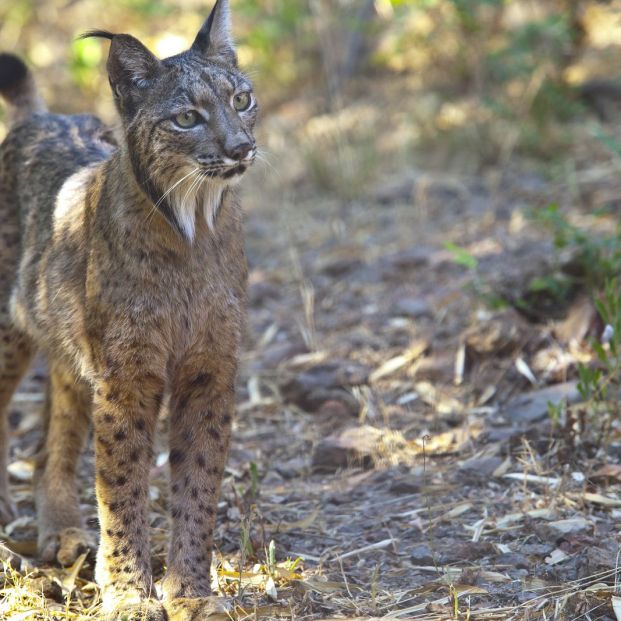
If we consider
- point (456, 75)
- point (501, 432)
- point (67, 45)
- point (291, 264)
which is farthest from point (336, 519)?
point (67, 45)

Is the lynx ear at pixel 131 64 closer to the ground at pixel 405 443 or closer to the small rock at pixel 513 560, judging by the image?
the ground at pixel 405 443

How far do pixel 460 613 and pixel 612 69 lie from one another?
25.8 feet

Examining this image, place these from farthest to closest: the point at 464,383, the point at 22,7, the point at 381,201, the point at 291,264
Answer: the point at 22,7 < the point at 381,201 < the point at 291,264 < the point at 464,383

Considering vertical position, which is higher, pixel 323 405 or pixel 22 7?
pixel 22 7

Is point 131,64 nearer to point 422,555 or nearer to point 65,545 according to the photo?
point 65,545

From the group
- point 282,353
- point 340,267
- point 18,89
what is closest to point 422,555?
point 282,353

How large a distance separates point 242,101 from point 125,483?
5.30ft

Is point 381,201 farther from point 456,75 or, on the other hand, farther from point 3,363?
point 3,363

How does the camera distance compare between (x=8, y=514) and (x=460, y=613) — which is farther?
(x=8, y=514)

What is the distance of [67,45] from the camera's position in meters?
13.9

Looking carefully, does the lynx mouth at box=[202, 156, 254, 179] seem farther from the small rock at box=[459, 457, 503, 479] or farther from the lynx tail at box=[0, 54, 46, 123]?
the lynx tail at box=[0, 54, 46, 123]

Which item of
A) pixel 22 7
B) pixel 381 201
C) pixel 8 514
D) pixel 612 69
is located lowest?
pixel 8 514

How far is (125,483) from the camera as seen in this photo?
14.0 ft

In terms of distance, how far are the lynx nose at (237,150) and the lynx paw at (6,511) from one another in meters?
2.48
